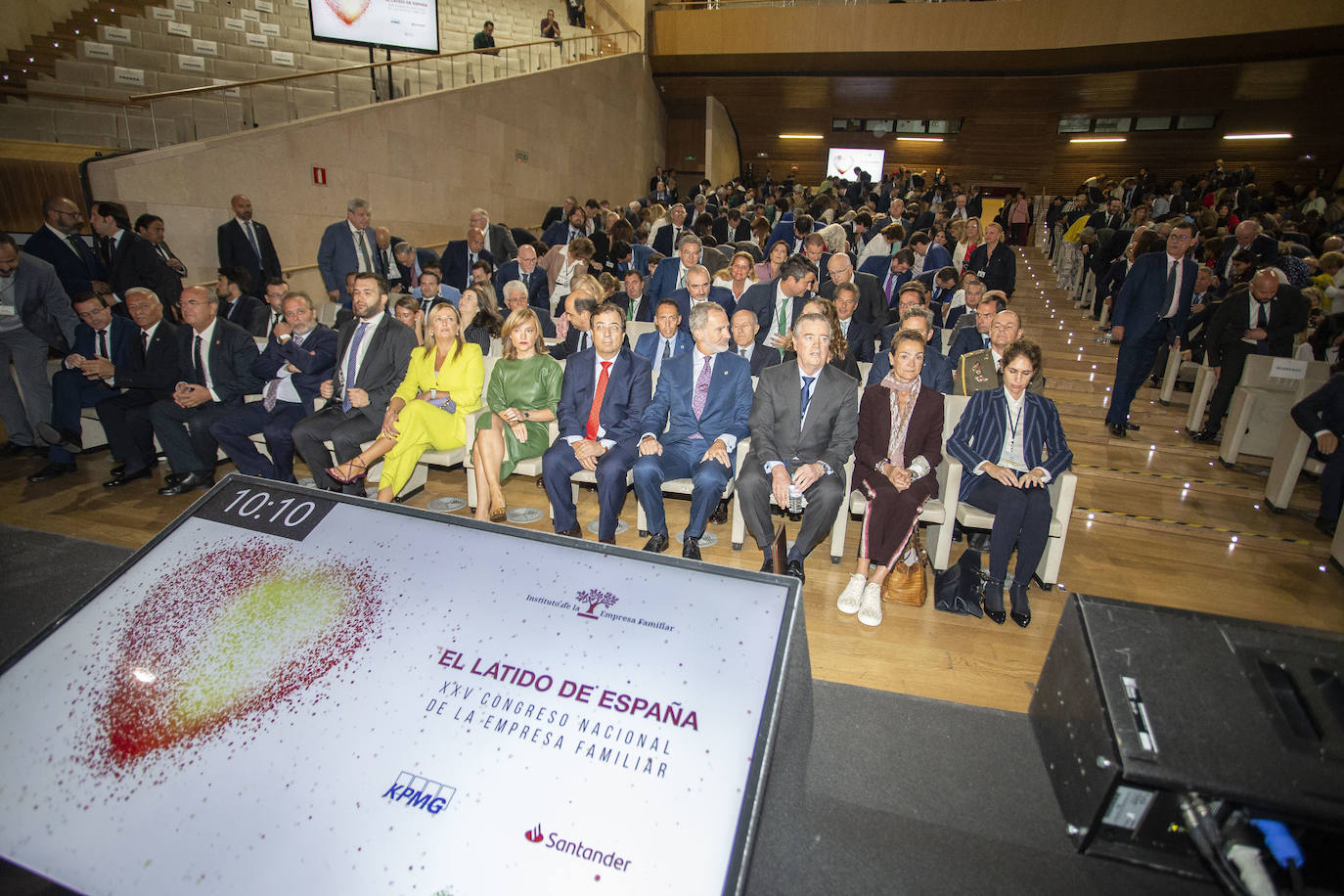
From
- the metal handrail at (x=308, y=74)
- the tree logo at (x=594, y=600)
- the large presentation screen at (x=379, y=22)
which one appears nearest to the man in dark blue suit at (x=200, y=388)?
the metal handrail at (x=308, y=74)

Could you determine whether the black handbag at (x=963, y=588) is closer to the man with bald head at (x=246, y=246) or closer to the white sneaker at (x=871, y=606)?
the white sneaker at (x=871, y=606)

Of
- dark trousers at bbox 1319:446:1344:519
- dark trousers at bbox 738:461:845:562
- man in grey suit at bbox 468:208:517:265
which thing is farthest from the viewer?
man in grey suit at bbox 468:208:517:265

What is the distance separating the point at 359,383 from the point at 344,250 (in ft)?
9.15

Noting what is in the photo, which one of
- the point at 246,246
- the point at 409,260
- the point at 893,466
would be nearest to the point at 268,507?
the point at 893,466

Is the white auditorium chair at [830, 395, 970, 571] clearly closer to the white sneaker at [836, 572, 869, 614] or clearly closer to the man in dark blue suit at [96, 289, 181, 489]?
the white sneaker at [836, 572, 869, 614]

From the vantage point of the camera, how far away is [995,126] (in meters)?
14.2

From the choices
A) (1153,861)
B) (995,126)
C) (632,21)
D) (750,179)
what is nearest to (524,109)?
(632,21)

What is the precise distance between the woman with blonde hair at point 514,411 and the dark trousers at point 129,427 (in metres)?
2.33

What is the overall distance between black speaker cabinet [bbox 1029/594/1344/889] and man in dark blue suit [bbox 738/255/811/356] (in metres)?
3.25

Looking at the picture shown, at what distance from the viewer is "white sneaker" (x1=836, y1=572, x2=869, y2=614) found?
2.81 m

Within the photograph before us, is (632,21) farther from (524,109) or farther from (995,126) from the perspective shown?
(995,126)

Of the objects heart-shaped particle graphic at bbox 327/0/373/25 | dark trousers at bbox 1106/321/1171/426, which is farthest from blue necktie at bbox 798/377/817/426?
heart-shaped particle graphic at bbox 327/0/373/25

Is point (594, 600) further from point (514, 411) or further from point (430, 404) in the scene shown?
point (430, 404)

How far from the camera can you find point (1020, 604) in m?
2.80
